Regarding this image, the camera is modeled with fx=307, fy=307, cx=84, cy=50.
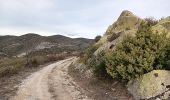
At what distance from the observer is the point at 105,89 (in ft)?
65.2

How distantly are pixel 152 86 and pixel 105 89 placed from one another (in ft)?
13.6

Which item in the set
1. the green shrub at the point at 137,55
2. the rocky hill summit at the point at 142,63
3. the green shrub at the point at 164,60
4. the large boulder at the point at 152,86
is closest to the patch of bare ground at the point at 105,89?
the rocky hill summit at the point at 142,63

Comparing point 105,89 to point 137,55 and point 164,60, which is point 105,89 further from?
point 164,60

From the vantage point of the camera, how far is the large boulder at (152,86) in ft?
52.7

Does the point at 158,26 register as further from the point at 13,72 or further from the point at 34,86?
the point at 13,72

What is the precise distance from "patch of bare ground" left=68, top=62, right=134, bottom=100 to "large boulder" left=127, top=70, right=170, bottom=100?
0.60m

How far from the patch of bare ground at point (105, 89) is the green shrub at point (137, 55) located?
0.81 meters

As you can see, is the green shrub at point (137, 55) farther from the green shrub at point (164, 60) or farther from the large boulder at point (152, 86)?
the large boulder at point (152, 86)

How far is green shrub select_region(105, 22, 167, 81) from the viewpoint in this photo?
59.9ft

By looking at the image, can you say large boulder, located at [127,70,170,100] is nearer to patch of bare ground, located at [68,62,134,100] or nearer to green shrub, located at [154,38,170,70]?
patch of bare ground, located at [68,62,134,100]

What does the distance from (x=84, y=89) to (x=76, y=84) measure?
7.69 feet

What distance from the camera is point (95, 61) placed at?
26.1m

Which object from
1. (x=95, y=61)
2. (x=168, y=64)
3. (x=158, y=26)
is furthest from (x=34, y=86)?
(x=158, y=26)

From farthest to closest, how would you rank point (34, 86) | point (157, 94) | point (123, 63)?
point (34, 86), point (123, 63), point (157, 94)
